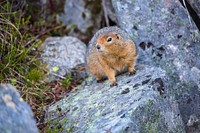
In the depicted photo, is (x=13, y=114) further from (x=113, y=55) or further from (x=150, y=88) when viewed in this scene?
(x=113, y=55)

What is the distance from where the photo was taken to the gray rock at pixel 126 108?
17.6ft

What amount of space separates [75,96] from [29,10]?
3.30 metres

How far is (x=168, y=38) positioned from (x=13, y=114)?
3793 millimetres

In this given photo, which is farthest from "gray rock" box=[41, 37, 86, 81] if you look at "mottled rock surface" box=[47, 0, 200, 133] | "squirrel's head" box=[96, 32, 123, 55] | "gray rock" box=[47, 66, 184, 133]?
"squirrel's head" box=[96, 32, 123, 55]

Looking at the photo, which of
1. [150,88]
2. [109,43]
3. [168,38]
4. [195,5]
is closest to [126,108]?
[150,88]

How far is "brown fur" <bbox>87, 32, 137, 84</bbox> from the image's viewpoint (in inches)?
251

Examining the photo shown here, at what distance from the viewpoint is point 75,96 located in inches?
269

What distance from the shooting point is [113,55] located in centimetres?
653

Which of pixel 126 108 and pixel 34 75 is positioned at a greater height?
pixel 34 75

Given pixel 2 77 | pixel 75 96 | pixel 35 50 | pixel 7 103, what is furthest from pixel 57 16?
pixel 7 103

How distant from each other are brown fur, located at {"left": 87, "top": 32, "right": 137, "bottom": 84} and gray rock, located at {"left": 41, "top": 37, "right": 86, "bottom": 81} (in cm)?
148

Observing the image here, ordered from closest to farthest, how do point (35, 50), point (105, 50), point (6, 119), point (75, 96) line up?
point (6, 119)
point (105, 50)
point (75, 96)
point (35, 50)

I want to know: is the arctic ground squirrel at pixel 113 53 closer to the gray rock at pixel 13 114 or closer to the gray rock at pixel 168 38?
the gray rock at pixel 168 38

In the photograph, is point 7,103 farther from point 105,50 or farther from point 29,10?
point 29,10
